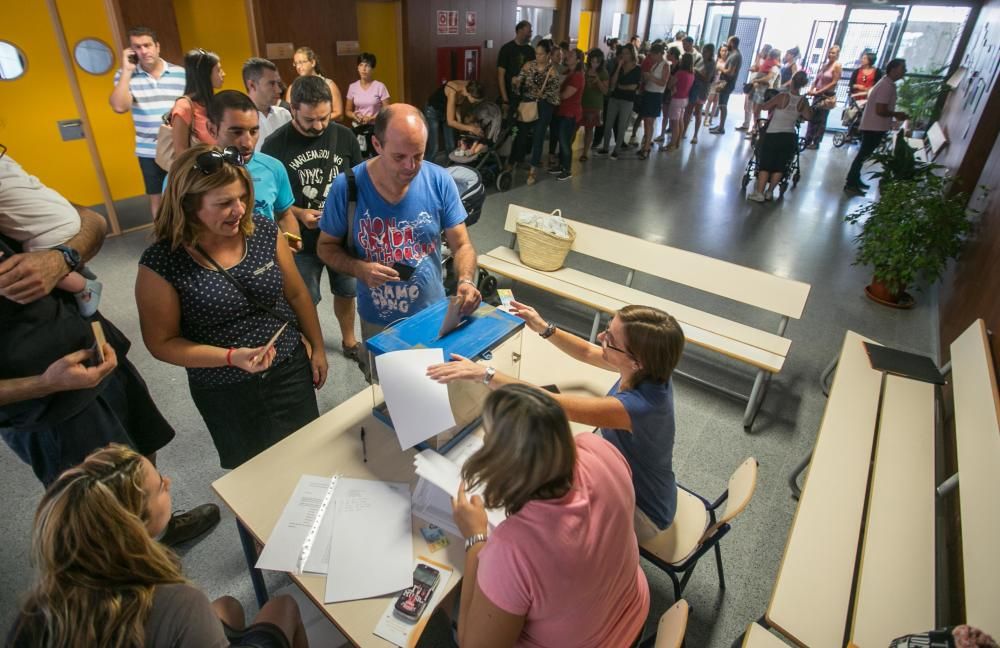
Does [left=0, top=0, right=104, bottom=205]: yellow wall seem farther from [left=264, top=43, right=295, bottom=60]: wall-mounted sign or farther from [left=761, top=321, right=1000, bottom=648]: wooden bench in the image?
[left=761, top=321, right=1000, bottom=648]: wooden bench

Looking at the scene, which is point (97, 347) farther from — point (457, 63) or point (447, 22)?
point (457, 63)

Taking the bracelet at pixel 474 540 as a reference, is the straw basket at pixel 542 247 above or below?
below

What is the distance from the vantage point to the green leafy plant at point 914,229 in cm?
396

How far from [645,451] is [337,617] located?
1058mm

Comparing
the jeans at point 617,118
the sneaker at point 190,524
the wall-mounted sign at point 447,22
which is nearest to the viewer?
the sneaker at point 190,524

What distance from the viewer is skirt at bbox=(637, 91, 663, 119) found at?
8.47 metres

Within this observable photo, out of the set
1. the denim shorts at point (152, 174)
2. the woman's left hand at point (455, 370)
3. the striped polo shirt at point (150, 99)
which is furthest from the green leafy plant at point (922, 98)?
the denim shorts at point (152, 174)

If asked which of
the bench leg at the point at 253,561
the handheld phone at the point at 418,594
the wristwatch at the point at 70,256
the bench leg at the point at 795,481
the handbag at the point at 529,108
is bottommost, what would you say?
the bench leg at the point at 795,481

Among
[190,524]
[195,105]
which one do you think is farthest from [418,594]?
[195,105]

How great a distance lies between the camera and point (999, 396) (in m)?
2.24

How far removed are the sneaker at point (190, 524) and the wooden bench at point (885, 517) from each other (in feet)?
7.60

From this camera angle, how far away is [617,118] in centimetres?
870

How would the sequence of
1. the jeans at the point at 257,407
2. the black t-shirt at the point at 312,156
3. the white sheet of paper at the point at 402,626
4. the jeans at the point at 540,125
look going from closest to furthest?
the white sheet of paper at the point at 402,626 → the jeans at the point at 257,407 → the black t-shirt at the point at 312,156 → the jeans at the point at 540,125

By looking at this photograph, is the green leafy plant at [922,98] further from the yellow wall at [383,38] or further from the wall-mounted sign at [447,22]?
the yellow wall at [383,38]
